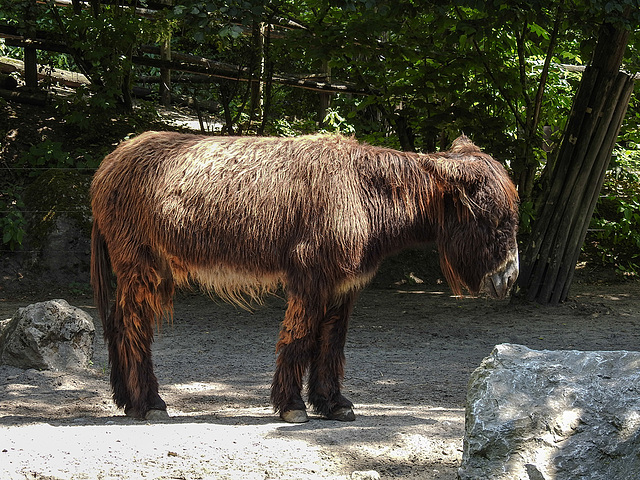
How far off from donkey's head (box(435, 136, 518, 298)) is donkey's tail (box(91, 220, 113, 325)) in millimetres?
2403

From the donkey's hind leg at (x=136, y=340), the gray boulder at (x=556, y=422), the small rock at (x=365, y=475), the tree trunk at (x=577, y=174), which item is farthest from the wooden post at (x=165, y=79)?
the gray boulder at (x=556, y=422)

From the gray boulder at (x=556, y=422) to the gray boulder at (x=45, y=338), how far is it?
151 inches

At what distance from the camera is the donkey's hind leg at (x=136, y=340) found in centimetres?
484

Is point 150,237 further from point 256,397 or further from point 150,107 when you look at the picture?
point 150,107

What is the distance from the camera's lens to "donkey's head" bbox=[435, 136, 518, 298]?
456 cm

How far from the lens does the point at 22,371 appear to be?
5797 millimetres

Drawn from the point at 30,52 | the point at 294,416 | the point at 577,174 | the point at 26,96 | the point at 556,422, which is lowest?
the point at 294,416

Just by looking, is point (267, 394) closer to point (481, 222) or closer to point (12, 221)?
point (481, 222)

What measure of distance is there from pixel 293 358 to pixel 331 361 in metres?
0.35

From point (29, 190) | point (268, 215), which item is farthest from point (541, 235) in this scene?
point (29, 190)

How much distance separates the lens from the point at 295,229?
14.9 ft

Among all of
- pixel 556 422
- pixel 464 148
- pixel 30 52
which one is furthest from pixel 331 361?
pixel 30 52

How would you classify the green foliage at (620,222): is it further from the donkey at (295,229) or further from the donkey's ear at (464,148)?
the donkey at (295,229)

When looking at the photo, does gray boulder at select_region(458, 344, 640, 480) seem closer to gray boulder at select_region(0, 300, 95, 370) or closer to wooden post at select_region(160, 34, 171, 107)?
gray boulder at select_region(0, 300, 95, 370)
